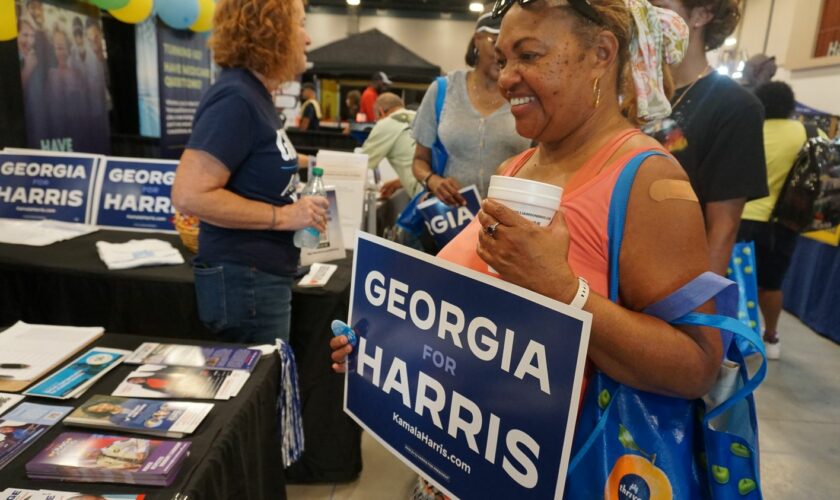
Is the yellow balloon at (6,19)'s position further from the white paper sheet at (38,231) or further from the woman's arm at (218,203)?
the woman's arm at (218,203)

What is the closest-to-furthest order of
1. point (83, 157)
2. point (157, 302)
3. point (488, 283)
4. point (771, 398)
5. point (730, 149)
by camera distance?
point (488, 283)
point (730, 149)
point (157, 302)
point (83, 157)
point (771, 398)

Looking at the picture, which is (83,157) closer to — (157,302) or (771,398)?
(157,302)

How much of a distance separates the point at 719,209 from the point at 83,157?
123 inches

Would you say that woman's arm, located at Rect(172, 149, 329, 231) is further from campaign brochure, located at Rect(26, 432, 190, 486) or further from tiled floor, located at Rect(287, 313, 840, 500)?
tiled floor, located at Rect(287, 313, 840, 500)

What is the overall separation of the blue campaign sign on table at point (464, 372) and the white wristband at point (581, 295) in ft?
0.14

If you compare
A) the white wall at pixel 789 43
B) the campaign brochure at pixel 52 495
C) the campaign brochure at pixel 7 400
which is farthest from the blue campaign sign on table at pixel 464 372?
the white wall at pixel 789 43

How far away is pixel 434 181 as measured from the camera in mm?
2279

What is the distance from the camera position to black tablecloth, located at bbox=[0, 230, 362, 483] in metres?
2.13

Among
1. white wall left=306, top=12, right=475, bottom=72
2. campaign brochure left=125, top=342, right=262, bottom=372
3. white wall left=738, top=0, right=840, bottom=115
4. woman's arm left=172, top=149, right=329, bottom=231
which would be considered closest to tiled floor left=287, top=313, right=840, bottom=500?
campaign brochure left=125, top=342, right=262, bottom=372

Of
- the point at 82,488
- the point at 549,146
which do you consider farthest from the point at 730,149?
the point at 82,488

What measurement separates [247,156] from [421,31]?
1709 cm

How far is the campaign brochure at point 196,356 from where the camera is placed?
1.40 meters

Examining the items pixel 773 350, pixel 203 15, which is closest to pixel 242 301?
pixel 773 350

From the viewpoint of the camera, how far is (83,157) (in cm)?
295
